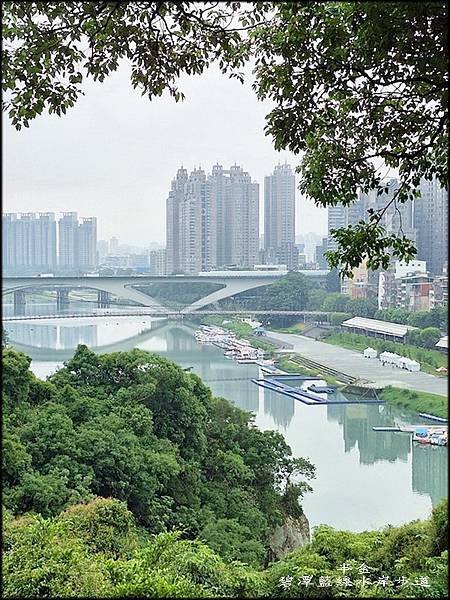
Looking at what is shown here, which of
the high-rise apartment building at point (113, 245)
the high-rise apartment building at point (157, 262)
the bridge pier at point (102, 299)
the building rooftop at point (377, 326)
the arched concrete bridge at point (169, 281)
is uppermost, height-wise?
the high-rise apartment building at point (113, 245)

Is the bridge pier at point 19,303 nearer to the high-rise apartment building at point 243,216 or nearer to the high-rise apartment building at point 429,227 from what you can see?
the high-rise apartment building at point 243,216

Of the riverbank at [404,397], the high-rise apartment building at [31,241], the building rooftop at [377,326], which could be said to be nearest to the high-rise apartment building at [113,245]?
the high-rise apartment building at [31,241]

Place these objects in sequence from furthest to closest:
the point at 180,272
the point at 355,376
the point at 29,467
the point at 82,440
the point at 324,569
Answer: the point at 355,376 → the point at 180,272 → the point at 82,440 → the point at 29,467 → the point at 324,569

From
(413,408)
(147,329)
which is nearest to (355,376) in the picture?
(413,408)

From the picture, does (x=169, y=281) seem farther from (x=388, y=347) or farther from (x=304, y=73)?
(x=304, y=73)

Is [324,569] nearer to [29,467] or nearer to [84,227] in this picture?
[29,467]

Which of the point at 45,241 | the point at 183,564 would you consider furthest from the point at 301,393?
the point at 183,564

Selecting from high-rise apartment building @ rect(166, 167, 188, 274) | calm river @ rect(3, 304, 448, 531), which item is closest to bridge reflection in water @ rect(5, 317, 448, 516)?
calm river @ rect(3, 304, 448, 531)
